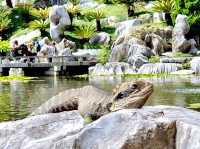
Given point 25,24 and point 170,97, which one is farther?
point 25,24

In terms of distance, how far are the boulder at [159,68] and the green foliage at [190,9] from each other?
28.7 feet

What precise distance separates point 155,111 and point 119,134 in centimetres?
72

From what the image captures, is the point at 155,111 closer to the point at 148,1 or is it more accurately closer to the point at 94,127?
the point at 94,127

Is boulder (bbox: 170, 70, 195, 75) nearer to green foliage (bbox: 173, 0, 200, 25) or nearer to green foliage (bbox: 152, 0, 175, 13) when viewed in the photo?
green foliage (bbox: 173, 0, 200, 25)

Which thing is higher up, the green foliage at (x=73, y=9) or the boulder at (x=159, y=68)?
the green foliage at (x=73, y=9)

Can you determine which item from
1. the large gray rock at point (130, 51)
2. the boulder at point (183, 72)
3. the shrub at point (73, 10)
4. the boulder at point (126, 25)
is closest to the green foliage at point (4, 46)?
the shrub at point (73, 10)

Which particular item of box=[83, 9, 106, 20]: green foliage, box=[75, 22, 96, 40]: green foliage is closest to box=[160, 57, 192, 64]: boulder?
box=[75, 22, 96, 40]: green foliage

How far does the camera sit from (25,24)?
59.8 m

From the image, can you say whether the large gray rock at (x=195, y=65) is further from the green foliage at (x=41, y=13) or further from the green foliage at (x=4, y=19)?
the green foliage at (x=4, y=19)

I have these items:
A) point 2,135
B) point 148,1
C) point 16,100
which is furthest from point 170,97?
point 148,1

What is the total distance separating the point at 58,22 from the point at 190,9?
38.9ft

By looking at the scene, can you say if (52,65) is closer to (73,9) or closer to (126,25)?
(126,25)

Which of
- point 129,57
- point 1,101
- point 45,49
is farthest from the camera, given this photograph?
point 45,49

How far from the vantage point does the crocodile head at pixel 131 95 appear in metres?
9.41
